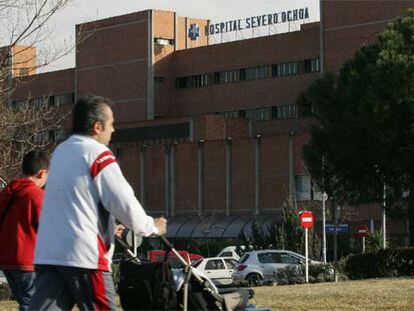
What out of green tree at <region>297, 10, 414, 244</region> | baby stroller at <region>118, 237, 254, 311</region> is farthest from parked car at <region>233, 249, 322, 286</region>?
baby stroller at <region>118, 237, 254, 311</region>

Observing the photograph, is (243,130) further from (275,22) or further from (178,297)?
(178,297)

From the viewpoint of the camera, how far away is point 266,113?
304 feet

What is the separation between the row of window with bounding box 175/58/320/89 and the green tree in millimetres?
47109

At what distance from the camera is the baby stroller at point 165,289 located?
7.33 meters

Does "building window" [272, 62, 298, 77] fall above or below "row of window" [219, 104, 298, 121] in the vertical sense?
above

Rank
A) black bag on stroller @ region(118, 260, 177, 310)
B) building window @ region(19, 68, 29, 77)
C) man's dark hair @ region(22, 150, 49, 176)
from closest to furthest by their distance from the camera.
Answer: black bag on stroller @ region(118, 260, 177, 310) < man's dark hair @ region(22, 150, 49, 176) < building window @ region(19, 68, 29, 77)

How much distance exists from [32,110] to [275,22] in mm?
73809

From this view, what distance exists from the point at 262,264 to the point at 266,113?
50.5 m

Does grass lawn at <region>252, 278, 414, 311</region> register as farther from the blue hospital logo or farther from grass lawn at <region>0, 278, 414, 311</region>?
the blue hospital logo

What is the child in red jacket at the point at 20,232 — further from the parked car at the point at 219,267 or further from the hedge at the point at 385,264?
the parked car at the point at 219,267

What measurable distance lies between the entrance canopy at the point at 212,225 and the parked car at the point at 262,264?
112ft

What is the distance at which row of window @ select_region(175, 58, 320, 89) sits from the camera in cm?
8875

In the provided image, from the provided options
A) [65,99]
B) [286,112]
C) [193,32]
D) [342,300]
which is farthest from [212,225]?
[342,300]

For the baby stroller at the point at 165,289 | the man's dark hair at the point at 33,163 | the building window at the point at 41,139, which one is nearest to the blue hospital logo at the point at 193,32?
the building window at the point at 41,139
